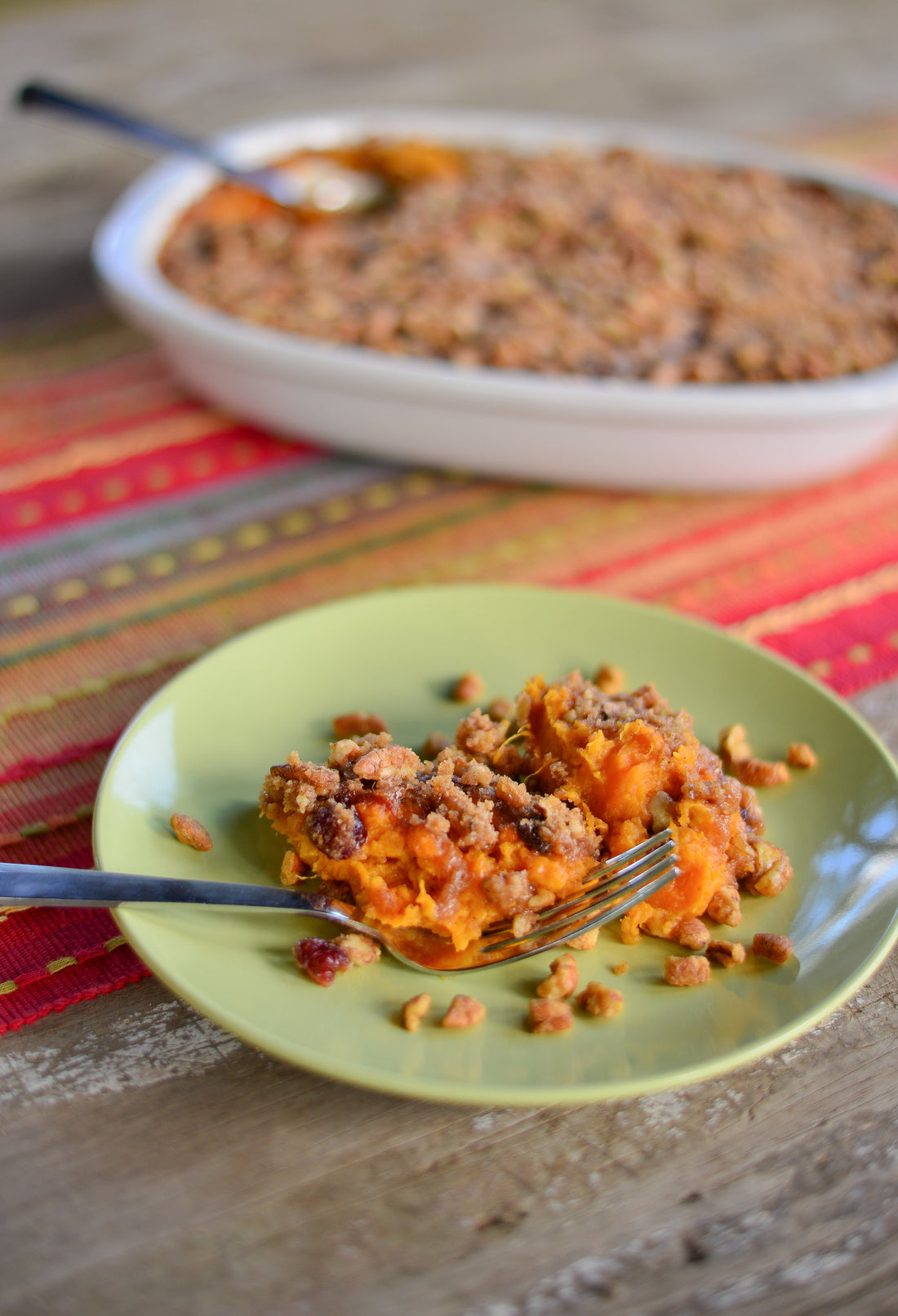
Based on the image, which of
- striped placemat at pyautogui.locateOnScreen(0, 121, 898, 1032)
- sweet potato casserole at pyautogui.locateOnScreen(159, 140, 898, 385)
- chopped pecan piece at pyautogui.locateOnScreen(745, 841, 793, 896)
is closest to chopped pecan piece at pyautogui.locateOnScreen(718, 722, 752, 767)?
chopped pecan piece at pyautogui.locateOnScreen(745, 841, 793, 896)

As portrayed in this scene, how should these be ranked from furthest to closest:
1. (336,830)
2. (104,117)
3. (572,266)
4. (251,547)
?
(104,117)
(572,266)
(251,547)
(336,830)

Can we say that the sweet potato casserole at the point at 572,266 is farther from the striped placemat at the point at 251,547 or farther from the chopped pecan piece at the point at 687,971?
the chopped pecan piece at the point at 687,971

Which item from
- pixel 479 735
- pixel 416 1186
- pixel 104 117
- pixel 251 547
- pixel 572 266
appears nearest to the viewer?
pixel 416 1186

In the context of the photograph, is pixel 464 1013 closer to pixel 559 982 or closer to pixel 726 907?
pixel 559 982

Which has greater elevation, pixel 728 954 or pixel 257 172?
pixel 257 172

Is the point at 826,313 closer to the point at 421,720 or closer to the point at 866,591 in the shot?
the point at 866,591

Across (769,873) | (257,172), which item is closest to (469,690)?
(769,873)
